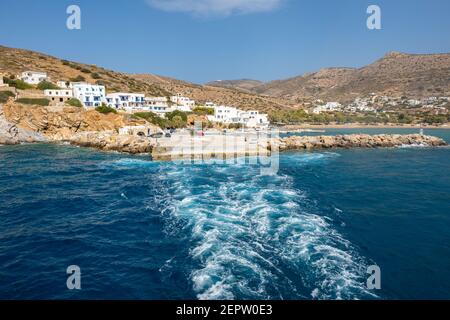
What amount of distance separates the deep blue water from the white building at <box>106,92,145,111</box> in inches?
1971

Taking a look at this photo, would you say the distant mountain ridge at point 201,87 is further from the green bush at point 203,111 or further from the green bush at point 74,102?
the green bush at point 74,102

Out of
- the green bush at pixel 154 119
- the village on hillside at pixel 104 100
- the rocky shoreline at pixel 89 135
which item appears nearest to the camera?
the rocky shoreline at pixel 89 135

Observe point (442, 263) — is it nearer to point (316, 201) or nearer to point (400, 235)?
point (400, 235)

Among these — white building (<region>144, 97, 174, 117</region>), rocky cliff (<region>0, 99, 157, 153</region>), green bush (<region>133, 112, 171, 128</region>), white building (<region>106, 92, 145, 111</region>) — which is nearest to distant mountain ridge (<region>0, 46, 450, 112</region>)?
white building (<region>106, 92, 145, 111</region>)

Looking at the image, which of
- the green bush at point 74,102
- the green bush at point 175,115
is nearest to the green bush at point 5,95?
the green bush at point 74,102

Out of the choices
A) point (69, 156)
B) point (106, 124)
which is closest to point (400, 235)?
point (69, 156)

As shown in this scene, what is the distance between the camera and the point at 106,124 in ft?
202

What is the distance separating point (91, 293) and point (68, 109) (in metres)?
58.1

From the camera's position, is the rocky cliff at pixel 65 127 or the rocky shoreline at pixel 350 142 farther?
the rocky shoreline at pixel 350 142

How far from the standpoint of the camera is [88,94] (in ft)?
249

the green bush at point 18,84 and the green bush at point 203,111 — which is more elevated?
the green bush at point 18,84

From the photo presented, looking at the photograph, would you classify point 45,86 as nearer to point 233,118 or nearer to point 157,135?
point 157,135

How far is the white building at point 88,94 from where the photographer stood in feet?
243

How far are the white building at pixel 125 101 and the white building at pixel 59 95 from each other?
9.65 m
